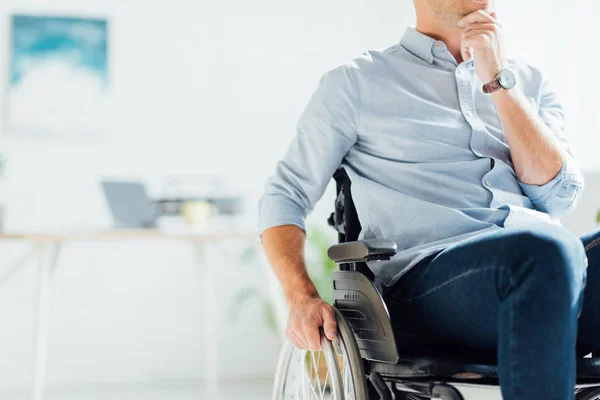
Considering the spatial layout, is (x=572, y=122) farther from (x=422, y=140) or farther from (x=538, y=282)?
(x=538, y=282)

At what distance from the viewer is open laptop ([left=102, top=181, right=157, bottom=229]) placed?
3533mm

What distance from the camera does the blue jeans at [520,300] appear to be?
1.01m

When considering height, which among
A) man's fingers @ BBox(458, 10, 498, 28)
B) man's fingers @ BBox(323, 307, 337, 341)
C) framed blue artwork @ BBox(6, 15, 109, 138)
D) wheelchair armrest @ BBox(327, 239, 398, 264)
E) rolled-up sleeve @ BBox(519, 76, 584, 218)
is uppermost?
framed blue artwork @ BBox(6, 15, 109, 138)

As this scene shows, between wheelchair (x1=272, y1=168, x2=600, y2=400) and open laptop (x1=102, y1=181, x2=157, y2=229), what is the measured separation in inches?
87.9

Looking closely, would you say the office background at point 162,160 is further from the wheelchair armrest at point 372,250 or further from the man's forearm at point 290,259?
the wheelchair armrest at point 372,250

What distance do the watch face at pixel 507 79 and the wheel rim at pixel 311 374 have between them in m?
0.58

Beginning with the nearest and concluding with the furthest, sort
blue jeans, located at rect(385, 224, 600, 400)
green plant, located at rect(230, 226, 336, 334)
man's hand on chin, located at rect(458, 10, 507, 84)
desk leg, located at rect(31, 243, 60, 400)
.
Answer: blue jeans, located at rect(385, 224, 600, 400) < man's hand on chin, located at rect(458, 10, 507, 84) < desk leg, located at rect(31, 243, 60, 400) < green plant, located at rect(230, 226, 336, 334)

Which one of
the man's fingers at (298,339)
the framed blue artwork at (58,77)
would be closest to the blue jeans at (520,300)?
the man's fingers at (298,339)

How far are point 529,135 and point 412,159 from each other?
0.74 feet

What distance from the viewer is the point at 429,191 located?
1.50 meters

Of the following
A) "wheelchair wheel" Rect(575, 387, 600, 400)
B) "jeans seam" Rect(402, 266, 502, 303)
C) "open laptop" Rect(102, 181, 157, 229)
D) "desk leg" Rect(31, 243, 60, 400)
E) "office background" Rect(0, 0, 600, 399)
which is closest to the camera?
"jeans seam" Rect(402, 266, 502, 303)

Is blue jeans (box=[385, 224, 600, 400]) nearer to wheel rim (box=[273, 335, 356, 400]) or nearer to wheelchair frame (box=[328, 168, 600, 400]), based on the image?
wheelchair frame (box=[328, 168, 600, 400])

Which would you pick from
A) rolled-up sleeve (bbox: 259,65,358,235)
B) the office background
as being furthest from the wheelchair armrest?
the office background

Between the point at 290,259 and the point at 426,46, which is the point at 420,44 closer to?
the point at 426,46
